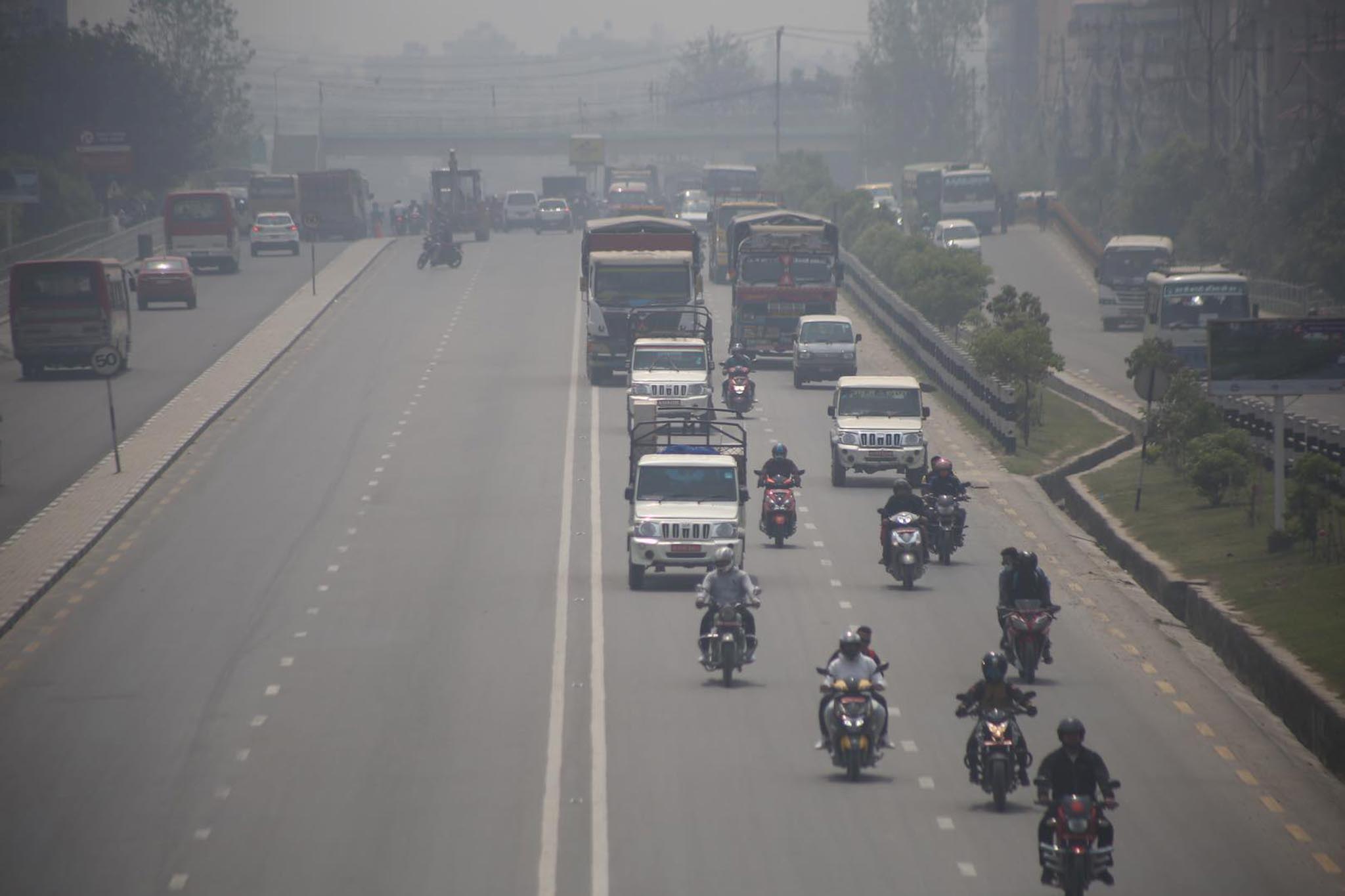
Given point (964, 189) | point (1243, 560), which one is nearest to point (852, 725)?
point (1243, 560)

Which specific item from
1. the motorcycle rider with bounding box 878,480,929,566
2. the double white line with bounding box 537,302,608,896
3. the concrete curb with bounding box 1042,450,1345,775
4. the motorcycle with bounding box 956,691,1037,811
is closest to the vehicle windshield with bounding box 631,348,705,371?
the double white line with bounding box 537,302,608,896

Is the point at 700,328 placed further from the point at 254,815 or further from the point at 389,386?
the point at 254,815

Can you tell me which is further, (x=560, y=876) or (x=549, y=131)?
(x=549, y=131)

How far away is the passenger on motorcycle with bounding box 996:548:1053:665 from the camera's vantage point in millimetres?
23812

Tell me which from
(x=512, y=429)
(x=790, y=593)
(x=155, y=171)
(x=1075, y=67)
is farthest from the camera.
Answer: (x=1075, y=67)

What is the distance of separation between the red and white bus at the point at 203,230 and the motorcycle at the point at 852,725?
64.5 metres

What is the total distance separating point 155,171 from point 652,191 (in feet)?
104

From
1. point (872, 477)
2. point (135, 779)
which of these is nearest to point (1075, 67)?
point (872, 477)

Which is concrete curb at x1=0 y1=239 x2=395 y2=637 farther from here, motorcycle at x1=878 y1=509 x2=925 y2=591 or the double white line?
motorcycle at x1=878 y1=509 x2=925 y2=591

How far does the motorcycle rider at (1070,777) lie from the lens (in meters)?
15.8

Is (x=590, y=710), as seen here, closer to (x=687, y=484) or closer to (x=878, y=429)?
(x=687, y=484)

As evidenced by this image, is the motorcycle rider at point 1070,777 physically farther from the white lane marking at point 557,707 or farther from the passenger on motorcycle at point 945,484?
the passenger on motorcycle at point 945,484

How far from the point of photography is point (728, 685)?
2341cm

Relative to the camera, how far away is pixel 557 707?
22484 millimetres
